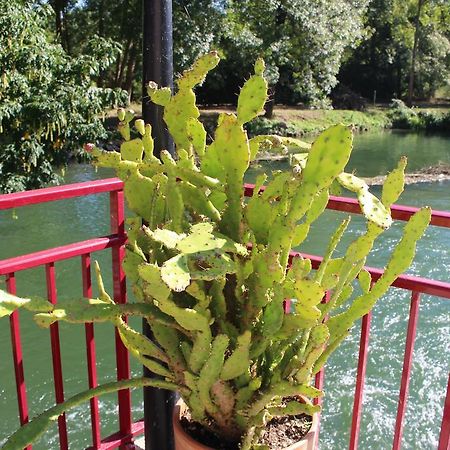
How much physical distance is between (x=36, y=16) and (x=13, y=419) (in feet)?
19.9

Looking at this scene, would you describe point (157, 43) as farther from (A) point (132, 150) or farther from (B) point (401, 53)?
(B) point (401, 53)

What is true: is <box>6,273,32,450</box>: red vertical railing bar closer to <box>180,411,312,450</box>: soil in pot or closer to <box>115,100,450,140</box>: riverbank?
<box>180,411,312,450</box>: soil in pot

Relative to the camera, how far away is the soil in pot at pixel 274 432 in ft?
5.00

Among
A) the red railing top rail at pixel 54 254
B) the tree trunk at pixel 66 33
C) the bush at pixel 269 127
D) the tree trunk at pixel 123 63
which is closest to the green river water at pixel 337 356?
the red railing top rail at pixel 54 254

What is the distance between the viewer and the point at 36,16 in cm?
895

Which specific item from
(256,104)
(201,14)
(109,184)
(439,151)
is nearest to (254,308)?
(256,104)

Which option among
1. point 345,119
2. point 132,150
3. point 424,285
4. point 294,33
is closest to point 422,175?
point 294,33

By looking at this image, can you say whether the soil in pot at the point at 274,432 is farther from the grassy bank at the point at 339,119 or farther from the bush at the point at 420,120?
the bush at the point at 420,120

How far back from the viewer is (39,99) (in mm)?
8469

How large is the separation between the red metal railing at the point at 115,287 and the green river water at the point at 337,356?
11.4 ft

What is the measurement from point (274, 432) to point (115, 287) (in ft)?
2.59

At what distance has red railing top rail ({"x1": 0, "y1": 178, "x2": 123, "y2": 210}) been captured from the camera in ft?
5.55

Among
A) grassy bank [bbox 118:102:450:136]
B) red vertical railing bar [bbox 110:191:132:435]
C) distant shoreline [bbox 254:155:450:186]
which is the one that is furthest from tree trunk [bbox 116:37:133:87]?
red vertical railing bar [bbox 110:191:132:435]

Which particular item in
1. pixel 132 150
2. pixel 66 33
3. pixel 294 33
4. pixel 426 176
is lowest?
pixel 426 176
